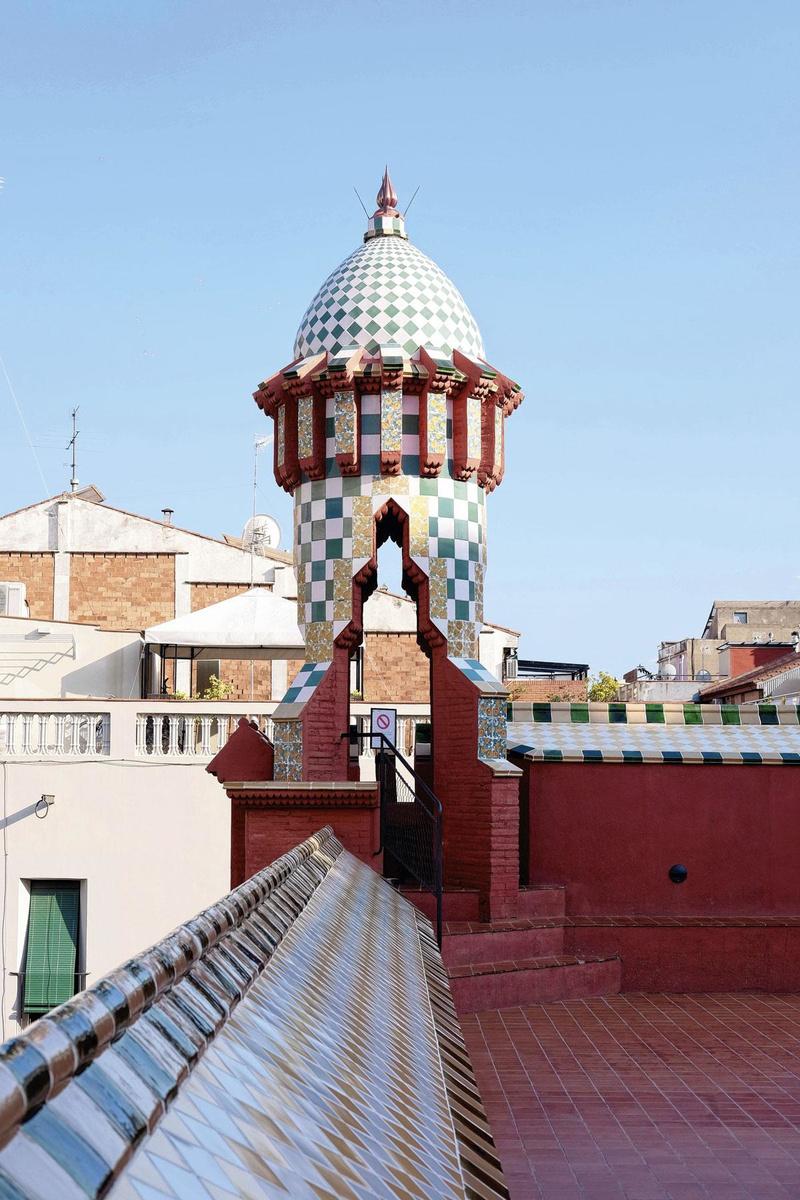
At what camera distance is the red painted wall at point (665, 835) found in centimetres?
1148

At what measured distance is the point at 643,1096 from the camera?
7.48 meters

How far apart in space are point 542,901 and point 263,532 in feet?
67.9

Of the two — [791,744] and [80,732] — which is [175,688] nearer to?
[80,732]

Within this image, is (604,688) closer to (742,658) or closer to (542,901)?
(742,658)

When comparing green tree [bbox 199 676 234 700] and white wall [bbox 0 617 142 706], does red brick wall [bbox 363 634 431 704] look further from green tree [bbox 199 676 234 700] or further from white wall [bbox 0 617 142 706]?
white wall [bbox 0 617 142 706]

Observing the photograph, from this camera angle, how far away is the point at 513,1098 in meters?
7.45

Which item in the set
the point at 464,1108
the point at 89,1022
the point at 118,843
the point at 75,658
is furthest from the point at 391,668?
the point at 89,1022

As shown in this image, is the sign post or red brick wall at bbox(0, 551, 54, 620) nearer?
the sign post

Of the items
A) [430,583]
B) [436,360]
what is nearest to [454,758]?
[430,583]

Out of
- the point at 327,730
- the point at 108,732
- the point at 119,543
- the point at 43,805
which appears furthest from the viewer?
the point at 119,543

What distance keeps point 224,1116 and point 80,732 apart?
16.1 metres

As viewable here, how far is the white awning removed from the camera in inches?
816

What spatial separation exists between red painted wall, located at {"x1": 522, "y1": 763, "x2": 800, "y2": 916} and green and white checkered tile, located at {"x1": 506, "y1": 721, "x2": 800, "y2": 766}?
0.10 meters

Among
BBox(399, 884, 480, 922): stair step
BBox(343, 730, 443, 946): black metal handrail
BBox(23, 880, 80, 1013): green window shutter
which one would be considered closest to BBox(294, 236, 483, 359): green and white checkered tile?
BBox(343, 730, 443, 946): black metal handrail
